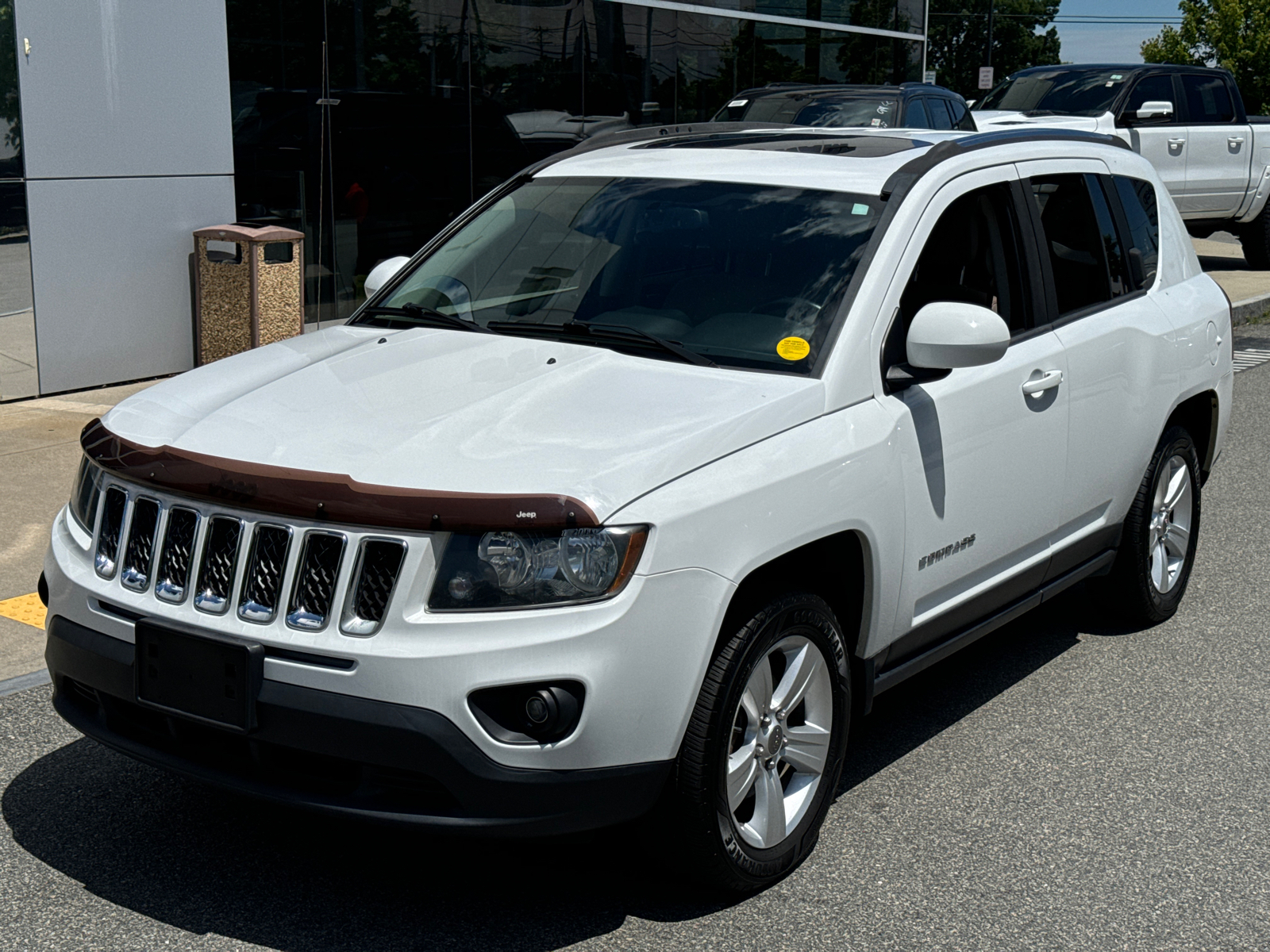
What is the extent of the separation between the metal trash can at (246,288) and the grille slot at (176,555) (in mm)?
6539

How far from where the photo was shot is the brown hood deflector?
10.1 feet

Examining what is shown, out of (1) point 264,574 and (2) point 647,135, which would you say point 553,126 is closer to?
(2) point 647,135

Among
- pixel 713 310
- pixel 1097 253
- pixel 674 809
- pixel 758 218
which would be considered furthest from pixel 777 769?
pixel 1097 253

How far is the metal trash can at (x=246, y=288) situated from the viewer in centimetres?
970

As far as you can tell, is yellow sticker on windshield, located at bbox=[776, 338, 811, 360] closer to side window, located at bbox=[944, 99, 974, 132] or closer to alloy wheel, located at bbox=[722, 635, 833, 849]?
alloy wheel, located at bbox=[722, 635, 833, 849]

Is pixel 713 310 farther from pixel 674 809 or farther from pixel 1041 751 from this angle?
pixel 1041 751

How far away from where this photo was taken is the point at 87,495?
3686mm

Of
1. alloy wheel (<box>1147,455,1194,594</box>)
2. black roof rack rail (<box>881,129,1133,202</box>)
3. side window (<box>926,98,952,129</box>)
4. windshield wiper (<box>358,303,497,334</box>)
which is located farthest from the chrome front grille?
side window (<box>926,98,952,129</box>)

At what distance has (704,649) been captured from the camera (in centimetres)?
327

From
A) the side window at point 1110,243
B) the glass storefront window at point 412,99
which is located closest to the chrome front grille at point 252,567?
the side window at point 1110,243

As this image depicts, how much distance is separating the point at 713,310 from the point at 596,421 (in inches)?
31.7

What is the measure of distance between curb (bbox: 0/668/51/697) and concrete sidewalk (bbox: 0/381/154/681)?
0.12 feet

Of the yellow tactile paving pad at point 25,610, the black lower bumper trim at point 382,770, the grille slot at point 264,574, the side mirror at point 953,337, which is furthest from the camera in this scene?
the yellow tactile paving pad at point 25,610

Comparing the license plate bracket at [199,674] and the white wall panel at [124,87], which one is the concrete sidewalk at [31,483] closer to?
the white wall panel at [124,87]
